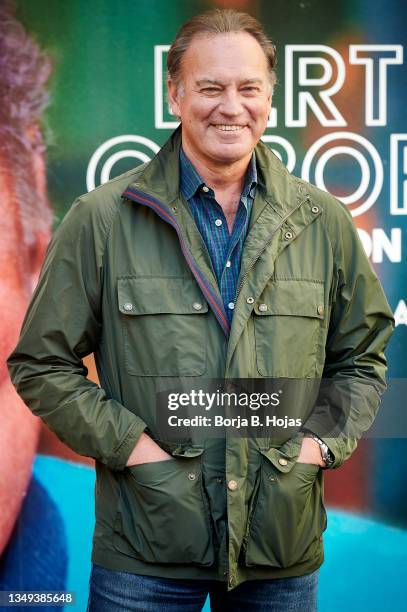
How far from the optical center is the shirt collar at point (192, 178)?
2.63 m

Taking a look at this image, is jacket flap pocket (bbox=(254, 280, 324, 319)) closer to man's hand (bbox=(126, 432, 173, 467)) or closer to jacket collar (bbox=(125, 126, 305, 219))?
jacket collar (bbox=(125, 126, 305, 219))

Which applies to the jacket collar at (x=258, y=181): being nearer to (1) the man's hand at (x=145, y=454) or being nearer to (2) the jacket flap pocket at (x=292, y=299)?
(2) the jacket flap pocket at (x=292, y=299)

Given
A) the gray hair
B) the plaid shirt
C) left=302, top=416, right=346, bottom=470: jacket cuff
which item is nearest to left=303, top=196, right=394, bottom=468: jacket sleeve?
left=302, top=416, right=346, bottom=470: jacket cuff

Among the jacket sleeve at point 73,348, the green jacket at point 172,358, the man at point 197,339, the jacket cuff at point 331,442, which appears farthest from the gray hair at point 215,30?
the jacket cuff at point 331,442

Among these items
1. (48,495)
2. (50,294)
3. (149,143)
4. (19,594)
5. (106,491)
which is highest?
(149,143)

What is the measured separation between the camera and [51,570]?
3832 mm

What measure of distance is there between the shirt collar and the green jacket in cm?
3

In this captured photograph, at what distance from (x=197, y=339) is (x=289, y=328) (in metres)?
0.23

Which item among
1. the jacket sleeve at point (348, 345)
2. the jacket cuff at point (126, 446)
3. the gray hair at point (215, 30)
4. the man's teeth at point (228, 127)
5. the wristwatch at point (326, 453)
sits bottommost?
the wristwatch at point (326, 453)

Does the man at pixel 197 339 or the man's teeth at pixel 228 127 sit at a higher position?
the man's teeth at pixel 228 127

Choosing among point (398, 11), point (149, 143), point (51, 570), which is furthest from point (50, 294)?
point (398, 11)

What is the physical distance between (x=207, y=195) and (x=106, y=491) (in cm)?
78

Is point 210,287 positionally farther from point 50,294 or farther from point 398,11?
point 398,11

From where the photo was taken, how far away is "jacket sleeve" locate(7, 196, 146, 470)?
2.51 m
